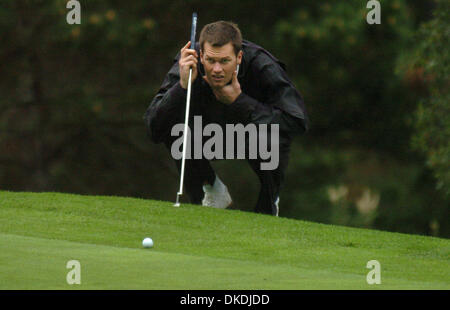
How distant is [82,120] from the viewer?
22.8m

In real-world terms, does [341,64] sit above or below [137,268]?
above

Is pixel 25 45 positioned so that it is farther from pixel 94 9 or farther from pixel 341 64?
pixel 341 64

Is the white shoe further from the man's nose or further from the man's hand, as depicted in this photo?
the man's nose

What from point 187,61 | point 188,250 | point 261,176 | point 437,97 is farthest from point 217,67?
point 437,97

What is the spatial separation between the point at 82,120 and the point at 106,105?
0.53 metres

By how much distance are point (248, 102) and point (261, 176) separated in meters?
1.08

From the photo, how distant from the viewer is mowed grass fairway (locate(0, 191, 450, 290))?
6570mm

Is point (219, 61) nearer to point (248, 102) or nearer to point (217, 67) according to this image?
point (217, 67)

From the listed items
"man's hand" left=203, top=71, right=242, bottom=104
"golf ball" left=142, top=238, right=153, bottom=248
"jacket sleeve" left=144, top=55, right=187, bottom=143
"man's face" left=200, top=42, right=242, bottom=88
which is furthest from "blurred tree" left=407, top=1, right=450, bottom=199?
"golf ball" left=142, top=238, right=153, bottom=248

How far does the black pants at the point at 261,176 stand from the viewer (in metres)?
11.9

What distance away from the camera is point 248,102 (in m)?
11.2

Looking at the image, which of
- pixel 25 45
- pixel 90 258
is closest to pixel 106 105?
pixel 25 45

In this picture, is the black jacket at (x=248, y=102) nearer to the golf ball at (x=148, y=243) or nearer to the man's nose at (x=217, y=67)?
the man's nose at (x=217, y=67)

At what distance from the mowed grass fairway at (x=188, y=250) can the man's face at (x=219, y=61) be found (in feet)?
3.96
